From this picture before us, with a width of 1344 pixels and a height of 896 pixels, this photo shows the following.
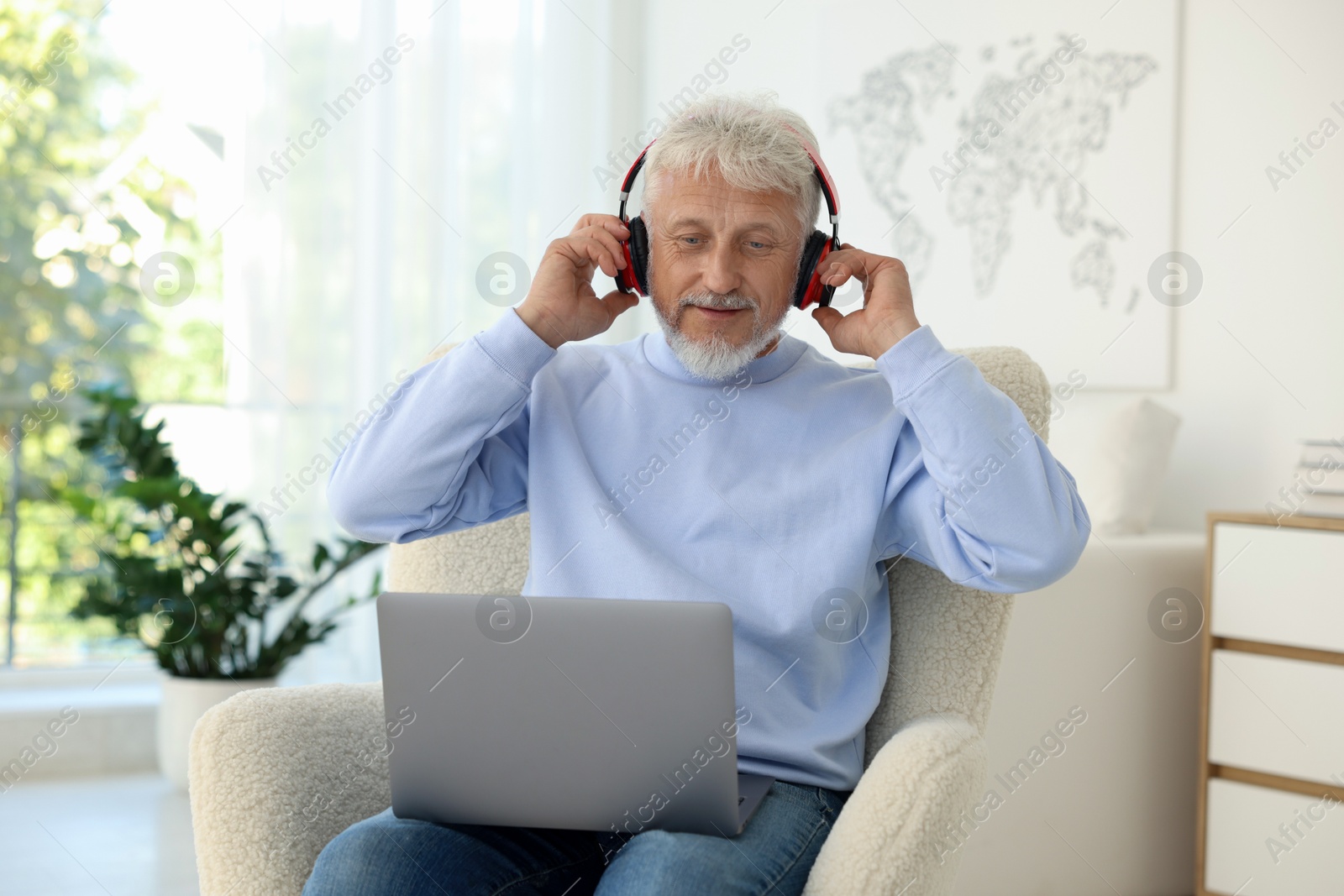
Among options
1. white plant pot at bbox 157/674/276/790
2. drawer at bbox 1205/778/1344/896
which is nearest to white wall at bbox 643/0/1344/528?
drawer at bbox 1205/778/1344/896

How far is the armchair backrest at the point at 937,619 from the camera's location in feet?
4.55

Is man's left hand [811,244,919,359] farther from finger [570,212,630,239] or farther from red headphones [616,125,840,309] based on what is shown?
finger [570,212,630,239]

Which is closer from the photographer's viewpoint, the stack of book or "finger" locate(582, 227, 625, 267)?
"finger" locate(582, 227, 625, 267)

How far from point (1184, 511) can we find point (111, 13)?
3200mm

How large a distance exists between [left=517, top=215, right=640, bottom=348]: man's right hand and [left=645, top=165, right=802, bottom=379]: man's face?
53 millimetres

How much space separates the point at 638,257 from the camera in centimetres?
141

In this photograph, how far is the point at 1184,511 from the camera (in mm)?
2518

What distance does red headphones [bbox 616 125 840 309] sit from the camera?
4.55 feet

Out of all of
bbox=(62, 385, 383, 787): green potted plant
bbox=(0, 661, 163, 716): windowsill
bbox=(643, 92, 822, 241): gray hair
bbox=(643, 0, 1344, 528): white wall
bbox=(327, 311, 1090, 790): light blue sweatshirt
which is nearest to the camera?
bbox=(327, 311, 1090, 790): light blue sweatshirt

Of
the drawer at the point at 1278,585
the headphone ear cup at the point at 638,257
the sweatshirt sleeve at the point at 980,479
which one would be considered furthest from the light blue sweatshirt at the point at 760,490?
the drawer at the point at 1278,585

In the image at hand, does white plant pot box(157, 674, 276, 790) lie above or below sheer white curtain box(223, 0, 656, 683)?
below

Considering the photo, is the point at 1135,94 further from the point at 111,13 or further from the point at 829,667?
the point at 111,13

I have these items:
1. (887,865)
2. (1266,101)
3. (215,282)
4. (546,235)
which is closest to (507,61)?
(546,235)

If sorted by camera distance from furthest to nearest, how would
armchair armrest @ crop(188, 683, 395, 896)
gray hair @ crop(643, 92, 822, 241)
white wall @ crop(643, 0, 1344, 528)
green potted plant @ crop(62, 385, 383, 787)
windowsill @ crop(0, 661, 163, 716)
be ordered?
windowsill @ crop(0, 661, 163, 716) < green potted plant @ crop(62, 385, 383, 787) < white wall @ crop(643, 0, 1344, 528) < gray hair @ crop(643, 92, 822, 241) < armchair armrest @ crop(188, 683, 395, 896)
